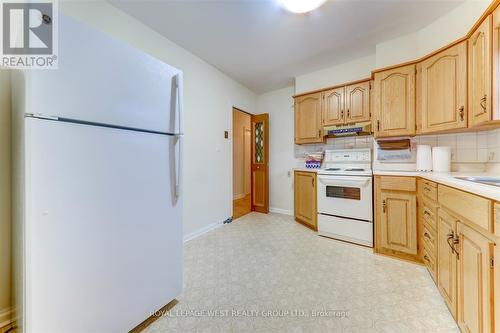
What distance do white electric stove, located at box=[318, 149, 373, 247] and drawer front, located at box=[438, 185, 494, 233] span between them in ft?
3.23

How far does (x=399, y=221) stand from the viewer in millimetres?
2135

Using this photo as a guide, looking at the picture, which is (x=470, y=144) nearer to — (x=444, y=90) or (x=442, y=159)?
(x=442, y=159)

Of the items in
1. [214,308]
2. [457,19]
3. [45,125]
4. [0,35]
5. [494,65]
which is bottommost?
[214,308]

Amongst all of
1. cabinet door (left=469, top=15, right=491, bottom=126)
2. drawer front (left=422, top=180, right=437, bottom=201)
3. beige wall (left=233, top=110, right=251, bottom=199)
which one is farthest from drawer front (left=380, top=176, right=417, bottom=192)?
beige wall (left=233, top=110, right=251, bottom=199)

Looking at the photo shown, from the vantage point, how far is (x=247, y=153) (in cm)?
614

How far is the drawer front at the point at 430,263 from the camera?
167 centimetres

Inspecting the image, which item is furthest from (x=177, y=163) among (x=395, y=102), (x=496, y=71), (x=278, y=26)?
(x=395, y=102)

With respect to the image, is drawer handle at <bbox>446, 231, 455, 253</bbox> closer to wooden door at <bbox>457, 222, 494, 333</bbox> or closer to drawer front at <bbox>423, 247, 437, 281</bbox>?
wooden door at <bbox>457, 222, 494, 333</bbox>

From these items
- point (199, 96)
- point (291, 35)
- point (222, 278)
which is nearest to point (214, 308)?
point (222, 278)

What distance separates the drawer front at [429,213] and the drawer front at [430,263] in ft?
0.96

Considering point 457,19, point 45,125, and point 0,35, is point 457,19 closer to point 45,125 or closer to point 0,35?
point 45,125

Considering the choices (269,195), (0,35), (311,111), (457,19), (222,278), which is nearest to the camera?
(0,35)

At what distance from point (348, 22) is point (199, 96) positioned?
2051mm

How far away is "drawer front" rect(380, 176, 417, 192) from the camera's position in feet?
6.69
